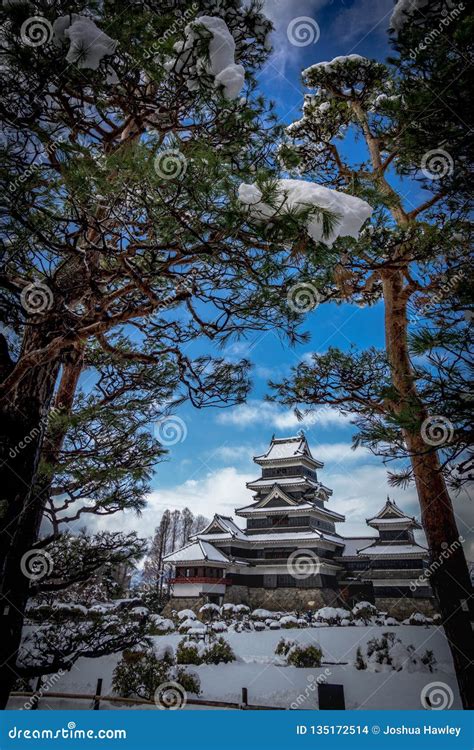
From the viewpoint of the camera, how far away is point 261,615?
26.1 ft

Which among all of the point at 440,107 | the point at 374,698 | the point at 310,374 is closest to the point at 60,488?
the point at 310,374

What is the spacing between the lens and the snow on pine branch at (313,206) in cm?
117

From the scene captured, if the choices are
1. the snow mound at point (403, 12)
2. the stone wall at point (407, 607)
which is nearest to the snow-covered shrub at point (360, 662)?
the stone wall at point (407, 607)

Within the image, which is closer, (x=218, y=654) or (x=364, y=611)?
(x=218, y=654)

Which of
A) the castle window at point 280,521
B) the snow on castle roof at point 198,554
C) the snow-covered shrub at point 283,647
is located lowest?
the snow-covered shrub at point 283,647

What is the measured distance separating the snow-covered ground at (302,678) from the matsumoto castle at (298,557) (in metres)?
2.74

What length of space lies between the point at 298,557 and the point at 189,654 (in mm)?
4733

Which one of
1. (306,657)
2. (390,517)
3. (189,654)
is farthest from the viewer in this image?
(390,517)

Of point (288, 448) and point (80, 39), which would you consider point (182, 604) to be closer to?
point (288, 448)

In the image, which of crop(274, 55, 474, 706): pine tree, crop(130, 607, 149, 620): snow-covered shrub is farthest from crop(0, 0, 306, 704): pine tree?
crop(130, 607, 149, 620): snow-covered shrub

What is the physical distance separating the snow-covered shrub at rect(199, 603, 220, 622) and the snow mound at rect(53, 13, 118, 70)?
8.66 metres

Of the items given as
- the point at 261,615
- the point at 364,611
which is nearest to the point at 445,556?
the point at 364,611

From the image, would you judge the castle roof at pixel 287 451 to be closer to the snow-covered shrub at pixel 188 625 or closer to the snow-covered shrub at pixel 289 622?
the snow-covered shrub at pixel 289 622

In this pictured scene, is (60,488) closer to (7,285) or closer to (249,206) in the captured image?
(7,285)
